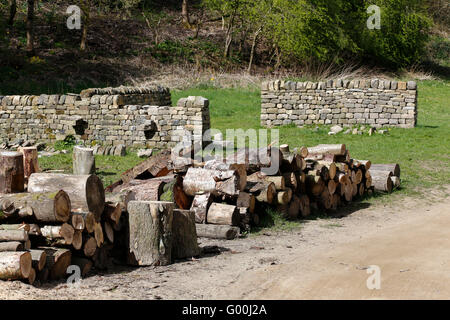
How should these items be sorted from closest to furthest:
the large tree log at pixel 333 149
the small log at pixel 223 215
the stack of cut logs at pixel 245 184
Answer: the small log at pixel 223 215 < the stack of cut logs at pixel 245 184 < the large tree log at pixel 333 149

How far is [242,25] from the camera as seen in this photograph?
3553 centimetres

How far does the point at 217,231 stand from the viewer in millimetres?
8711

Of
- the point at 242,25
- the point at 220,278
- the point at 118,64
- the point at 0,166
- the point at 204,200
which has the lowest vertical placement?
the point at 220,278

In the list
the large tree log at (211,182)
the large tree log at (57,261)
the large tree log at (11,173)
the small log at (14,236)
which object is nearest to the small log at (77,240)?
the large tree log at (57,261)

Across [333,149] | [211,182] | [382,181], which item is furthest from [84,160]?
[382,181]

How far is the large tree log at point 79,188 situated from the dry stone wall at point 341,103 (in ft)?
42.1

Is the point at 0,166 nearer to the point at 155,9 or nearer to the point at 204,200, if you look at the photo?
the point at 204,200

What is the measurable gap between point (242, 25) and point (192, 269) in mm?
29720

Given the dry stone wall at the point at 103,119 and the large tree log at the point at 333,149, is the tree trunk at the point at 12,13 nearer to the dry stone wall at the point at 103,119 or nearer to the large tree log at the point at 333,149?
the dry stone wall at the point at 103,119

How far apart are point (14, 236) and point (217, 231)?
3140 mm

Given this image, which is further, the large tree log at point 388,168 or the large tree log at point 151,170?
the large tree log at point 388,168

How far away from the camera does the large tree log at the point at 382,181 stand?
11867 mm

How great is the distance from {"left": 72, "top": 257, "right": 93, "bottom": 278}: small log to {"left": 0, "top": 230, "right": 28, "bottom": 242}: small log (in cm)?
65

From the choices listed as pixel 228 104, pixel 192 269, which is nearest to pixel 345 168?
pixel 192 269
